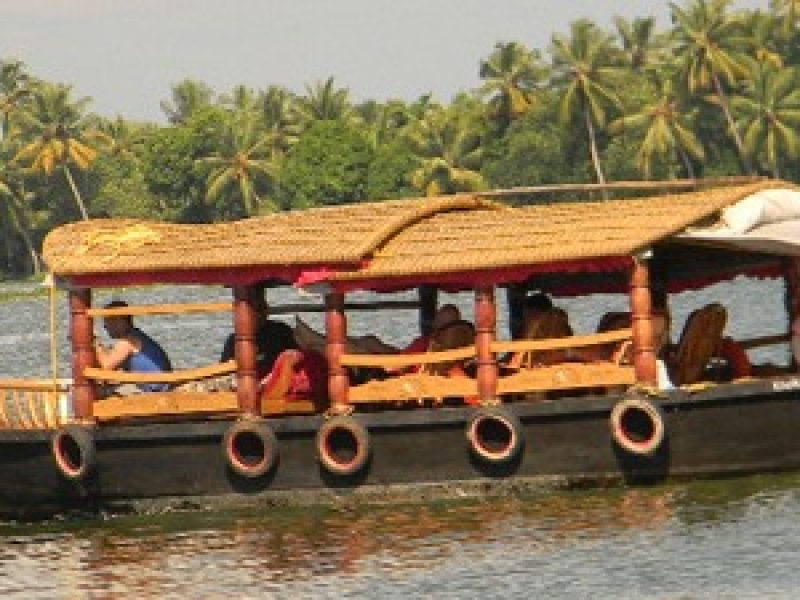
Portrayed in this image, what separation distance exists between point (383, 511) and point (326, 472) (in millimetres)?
586

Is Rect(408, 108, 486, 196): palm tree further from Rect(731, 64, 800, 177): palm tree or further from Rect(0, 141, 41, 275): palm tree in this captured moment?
Rect(0, 141, 41, 275): palm tree

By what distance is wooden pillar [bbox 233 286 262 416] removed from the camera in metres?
18.5

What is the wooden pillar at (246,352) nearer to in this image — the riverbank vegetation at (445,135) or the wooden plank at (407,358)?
the wooden plank at (407,358)

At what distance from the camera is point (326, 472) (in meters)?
18.3

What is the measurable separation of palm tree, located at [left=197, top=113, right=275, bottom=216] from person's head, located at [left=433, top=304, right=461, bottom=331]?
300 ft

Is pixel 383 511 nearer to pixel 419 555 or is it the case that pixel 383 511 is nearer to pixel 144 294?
pixel 419 555

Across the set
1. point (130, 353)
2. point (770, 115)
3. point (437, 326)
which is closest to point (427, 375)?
point (437, 326)

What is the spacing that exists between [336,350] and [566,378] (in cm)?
181

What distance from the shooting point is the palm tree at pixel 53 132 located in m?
112

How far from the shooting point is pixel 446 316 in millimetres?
18469

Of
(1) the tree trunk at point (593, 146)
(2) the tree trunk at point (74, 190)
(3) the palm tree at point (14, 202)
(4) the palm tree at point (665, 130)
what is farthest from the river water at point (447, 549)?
(2) the tree trunk at point (74, 190)

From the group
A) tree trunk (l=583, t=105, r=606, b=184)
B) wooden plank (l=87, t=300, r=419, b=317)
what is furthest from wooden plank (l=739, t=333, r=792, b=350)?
tree trunk (l=583, t=105, r=606, b=184)

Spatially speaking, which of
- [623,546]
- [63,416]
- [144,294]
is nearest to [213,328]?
[144,294]

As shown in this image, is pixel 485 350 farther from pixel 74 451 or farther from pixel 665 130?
pixel 665 130
